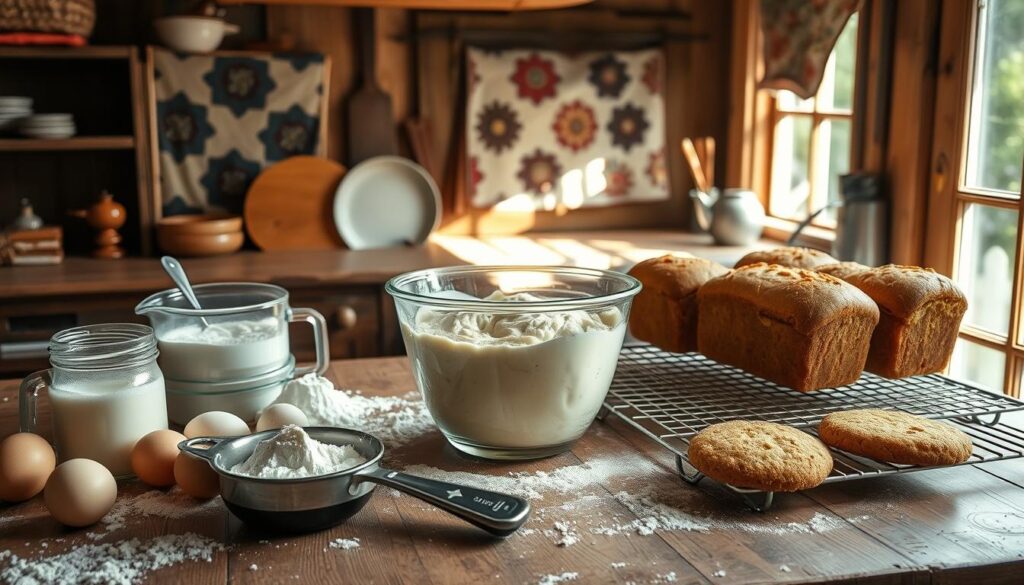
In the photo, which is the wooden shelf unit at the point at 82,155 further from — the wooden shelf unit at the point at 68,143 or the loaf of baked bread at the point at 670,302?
the loaf of baked bread at the point at 670,302

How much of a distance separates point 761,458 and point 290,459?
1.57ft

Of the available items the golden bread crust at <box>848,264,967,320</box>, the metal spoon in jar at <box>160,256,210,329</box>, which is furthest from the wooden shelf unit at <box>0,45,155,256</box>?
the golden bread crust at <box>848,264,967,320</box>

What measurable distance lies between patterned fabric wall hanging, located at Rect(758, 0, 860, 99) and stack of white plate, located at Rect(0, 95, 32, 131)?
2117mm

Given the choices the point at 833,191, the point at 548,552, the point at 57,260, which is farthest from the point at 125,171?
the point at 548,552

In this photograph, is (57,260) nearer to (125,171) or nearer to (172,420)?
(125,171)

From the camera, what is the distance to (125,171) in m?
2.94

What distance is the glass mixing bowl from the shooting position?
3.55 feet

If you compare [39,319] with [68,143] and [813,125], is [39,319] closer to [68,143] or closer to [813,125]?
[68,143]

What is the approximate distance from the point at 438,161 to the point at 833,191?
1.23 m

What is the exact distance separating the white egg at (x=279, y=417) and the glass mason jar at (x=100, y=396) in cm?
12

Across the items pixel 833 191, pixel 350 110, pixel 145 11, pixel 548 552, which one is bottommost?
pixel 548 552

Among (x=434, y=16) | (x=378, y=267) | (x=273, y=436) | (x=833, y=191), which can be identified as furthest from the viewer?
(x=434, y=16)

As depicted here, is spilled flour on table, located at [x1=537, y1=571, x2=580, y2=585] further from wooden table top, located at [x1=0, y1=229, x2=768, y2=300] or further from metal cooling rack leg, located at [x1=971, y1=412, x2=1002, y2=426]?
wooden table top, located at [x1=0, y1=229, x2=768, y2=300]

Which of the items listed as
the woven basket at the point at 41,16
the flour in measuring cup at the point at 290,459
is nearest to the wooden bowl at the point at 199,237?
the woven basket at the point at 41,16
